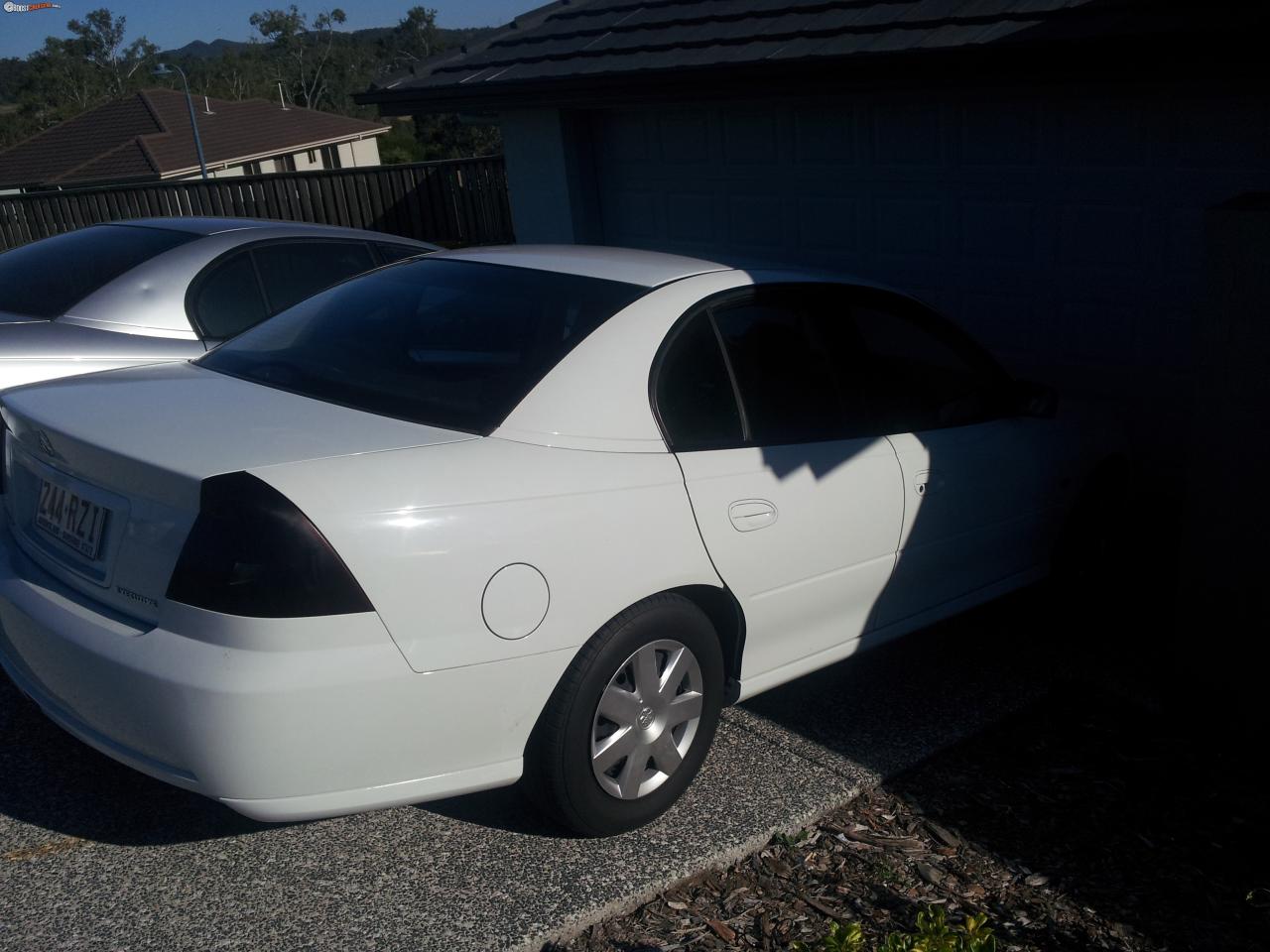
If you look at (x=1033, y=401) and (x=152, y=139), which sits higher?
(x=1033, y=401)

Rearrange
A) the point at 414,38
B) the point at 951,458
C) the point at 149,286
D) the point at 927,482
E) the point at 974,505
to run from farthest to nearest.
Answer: the point at 414,38 < the point at 149,286 < the point at 974,505 < the point at 951,458 < the point at 927,482

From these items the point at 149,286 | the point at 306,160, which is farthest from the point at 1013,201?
the point at 306,160

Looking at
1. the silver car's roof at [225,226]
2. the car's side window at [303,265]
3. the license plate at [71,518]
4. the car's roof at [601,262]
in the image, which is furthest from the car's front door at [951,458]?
the silver car's roof at [225,226]

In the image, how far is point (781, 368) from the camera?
4.17m

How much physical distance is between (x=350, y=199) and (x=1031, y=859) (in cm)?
1837

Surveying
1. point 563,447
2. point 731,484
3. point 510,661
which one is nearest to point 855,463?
point 731,484

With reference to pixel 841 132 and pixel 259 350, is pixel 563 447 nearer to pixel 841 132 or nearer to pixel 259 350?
pixel 259 350

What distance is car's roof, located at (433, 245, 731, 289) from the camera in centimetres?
404

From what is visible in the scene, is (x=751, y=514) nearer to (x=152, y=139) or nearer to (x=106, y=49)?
(x=152, y=139)

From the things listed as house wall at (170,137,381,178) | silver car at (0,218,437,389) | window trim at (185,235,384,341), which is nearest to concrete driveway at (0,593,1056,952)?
silver car at (0,218,437,389)

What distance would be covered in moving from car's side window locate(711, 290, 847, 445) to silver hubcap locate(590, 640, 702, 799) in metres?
0.77

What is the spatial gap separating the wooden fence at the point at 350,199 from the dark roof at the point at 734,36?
33.7ft

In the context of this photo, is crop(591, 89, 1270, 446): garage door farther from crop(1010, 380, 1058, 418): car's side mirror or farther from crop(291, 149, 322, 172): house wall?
crop(291, 149, 322, 172): house wall

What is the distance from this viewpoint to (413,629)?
3.06 m
